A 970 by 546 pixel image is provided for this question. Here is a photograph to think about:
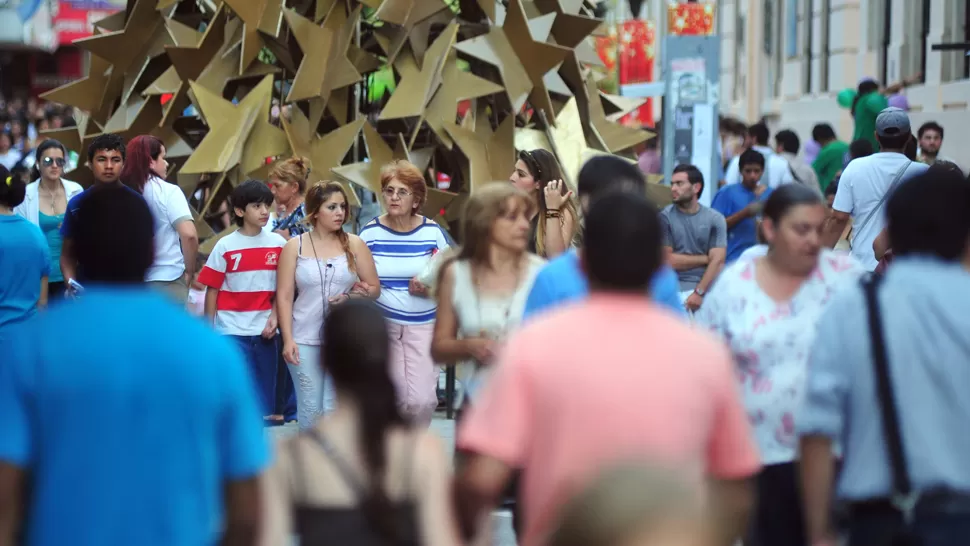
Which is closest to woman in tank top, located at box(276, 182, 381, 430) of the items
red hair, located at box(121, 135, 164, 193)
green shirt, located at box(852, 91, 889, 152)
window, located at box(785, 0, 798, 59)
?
red hair, located at box(121, 135, 164, 193)

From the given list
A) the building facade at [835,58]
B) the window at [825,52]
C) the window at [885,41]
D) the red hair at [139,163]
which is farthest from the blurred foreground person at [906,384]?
the window at [825,52]

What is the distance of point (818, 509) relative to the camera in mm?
3863

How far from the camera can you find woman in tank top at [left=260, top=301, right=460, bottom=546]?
128 inches

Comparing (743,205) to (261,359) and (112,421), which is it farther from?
(112,421)

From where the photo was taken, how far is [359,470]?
326 cm

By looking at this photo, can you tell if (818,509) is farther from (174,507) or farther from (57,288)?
(57,288)

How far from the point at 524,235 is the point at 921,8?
1453 cm

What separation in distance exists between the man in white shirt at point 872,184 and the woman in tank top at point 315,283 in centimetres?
275

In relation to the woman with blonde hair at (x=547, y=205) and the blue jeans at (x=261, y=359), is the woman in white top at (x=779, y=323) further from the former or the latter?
the blue jeans at (x=261, y=359)

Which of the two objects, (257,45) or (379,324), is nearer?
(379,324)

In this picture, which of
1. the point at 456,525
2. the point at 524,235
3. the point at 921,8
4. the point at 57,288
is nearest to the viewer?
the point at 456,525

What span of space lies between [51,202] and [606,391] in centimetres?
694

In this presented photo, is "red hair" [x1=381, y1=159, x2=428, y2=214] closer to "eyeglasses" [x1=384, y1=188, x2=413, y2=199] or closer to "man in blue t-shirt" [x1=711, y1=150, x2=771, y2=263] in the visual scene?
"eyeglasses" [x1=384, y1=188, x2=413, y2=199]

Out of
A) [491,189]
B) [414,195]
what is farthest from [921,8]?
[491,189]
